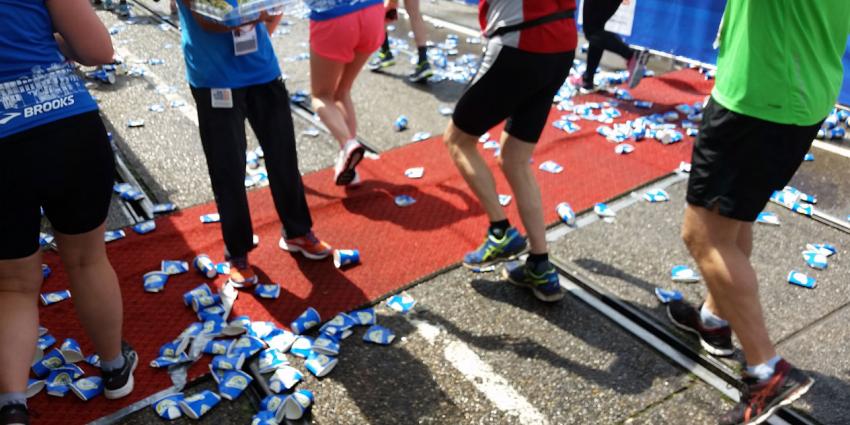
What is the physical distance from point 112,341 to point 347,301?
1.18 m

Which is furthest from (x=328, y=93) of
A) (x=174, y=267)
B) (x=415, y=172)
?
(x=174, y=267)

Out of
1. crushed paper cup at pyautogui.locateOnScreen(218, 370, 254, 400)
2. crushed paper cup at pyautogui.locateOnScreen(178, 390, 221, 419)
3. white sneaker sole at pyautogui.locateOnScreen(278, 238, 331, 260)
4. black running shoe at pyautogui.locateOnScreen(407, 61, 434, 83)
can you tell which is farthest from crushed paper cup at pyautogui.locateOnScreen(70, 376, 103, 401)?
black running shoe at pyautogui.locateOnScreen(407, 61, 434, 83)

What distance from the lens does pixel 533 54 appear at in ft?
9.90

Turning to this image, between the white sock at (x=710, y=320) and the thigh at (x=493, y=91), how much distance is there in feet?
4.37

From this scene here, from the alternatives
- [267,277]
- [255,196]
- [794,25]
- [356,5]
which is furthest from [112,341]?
[794,25]

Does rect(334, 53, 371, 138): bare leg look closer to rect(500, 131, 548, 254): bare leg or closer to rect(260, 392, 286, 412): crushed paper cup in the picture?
rect(500, 131, 548, 254): bare leg

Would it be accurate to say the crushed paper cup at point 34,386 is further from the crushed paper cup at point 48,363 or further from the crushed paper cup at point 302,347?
the crushed paper cup at point 302,347

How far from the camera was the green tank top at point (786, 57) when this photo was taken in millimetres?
2322

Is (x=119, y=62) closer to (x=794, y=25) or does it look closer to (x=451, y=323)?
(x=451, y=323)

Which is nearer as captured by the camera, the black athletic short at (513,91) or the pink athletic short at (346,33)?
the black athletic short at (513,91)

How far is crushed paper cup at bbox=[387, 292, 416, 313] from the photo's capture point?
3.51m

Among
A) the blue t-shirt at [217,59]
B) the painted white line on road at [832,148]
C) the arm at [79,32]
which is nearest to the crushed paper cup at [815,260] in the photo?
the painted white line on road at [832,148]

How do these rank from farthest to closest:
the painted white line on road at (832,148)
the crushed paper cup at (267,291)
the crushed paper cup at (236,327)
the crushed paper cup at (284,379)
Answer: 1. the painted white line on road at (832,148)
2. the crushed paper cup at (267,291)
3. the crushed paper cup at (236,327)
4. the crushed paper cup at (284,379)

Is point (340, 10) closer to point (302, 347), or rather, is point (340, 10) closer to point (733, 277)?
point (302, 347)
